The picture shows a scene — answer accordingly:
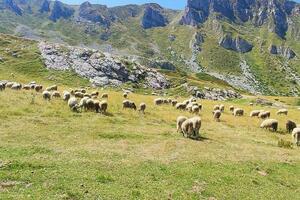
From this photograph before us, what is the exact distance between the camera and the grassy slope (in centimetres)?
2203

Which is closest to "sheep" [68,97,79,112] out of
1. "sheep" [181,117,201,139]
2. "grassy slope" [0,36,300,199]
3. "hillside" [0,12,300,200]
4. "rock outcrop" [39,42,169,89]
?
"hillside" [0,12,300,200]

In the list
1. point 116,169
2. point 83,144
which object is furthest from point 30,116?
point 116,169

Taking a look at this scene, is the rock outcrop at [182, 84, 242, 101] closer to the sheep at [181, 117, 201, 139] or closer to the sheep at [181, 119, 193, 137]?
the sheep at [181, 117, 201, 139]

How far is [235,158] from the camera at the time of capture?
3177cm

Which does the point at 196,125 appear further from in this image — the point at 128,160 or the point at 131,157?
the point at 128,160

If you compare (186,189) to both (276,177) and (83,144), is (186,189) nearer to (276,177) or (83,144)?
(276,177)

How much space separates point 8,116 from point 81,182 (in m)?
18.1

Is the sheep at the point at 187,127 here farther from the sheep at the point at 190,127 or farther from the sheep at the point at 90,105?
the sheep at the point at 90,105

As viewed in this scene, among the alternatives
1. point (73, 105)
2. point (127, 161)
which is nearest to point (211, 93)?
point (73, 105)

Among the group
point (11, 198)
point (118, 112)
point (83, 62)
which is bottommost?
point (11, 198)

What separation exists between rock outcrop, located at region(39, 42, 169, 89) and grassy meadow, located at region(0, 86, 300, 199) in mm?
117783

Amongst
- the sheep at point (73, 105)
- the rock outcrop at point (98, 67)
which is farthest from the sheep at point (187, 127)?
the rock outcrop at point (98, 67)

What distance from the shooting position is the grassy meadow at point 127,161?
22.0 meters

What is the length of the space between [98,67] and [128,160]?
5707 inches
